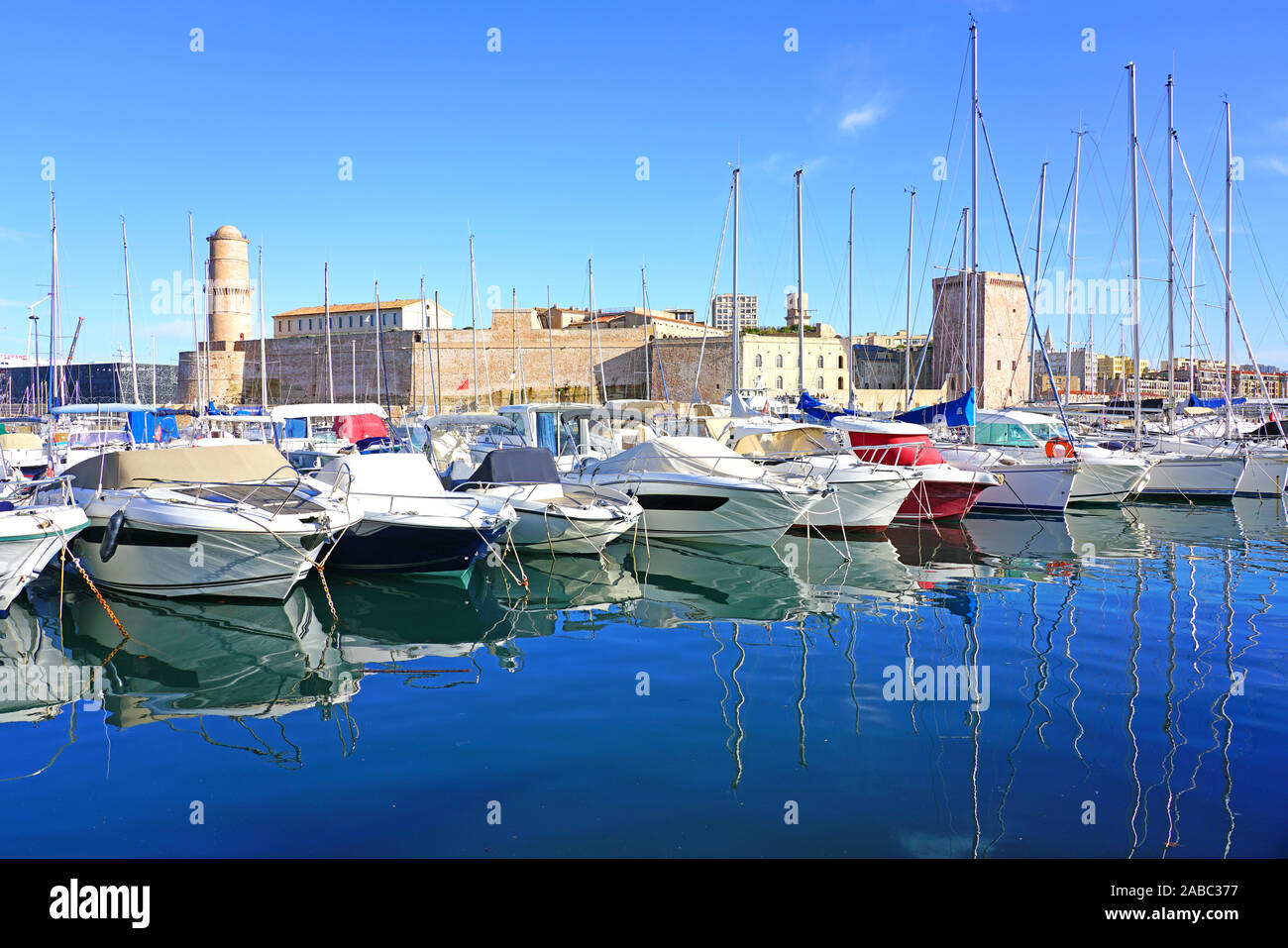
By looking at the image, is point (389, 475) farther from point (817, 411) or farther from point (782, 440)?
point (817, 411)

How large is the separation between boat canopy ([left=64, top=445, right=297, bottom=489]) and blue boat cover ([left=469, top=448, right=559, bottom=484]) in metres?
2.61

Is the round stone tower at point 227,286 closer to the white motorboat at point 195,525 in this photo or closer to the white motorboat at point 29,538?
the white motorboat at point 195,525

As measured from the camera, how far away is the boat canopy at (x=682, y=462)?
1346 centimetres

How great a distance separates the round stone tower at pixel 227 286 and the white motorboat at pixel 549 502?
5295 cm

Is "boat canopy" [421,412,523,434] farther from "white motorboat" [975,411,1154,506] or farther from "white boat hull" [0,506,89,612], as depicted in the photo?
"white motorboat" [975,411,1154,506]

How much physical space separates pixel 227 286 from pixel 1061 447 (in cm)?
5600

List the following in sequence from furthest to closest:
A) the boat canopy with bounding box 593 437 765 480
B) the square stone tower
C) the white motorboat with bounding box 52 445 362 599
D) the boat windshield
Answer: the square stone tower, the boat windshield, the boat canopy with bounding box 593 437 765 480, the white motorboat with bounding box 52 445 362 599

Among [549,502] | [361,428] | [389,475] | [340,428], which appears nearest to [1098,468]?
[549,502]

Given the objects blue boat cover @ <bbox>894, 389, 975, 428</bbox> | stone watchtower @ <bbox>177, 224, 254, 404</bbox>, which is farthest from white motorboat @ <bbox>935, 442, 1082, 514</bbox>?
stone watchtower @ <bbox>177, 224, 254, 404</bbox>

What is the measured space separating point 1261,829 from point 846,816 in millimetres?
2019

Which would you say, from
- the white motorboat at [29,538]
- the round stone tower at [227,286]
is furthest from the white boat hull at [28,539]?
the round stone tower at [227,286]

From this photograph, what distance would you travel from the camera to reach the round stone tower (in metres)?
59.7
